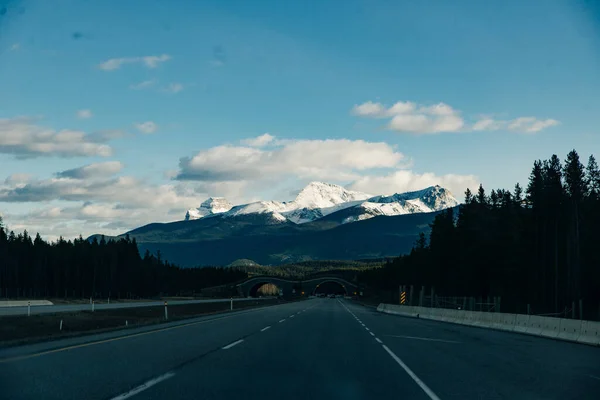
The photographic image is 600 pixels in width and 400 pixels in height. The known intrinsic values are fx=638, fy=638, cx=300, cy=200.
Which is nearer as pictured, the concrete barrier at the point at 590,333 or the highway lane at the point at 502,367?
the highway lane at the point at 502,367

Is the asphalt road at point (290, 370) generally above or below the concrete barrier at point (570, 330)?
above

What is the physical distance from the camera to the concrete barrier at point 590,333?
79.2 ft

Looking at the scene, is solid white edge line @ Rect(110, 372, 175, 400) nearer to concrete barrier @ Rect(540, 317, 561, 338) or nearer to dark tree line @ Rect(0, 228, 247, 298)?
concrete barrier @ Rect(540, 317, 561, 338)

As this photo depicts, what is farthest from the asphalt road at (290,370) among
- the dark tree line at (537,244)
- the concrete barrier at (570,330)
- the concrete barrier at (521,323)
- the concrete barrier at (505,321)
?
the dark tree line at (537,244)

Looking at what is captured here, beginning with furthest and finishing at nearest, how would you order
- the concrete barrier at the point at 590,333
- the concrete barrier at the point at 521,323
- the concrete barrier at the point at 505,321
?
the concrete barrier at the point at 505,321 < the concrete barrier at the point at 521,323 < the concrete barrier at the point at 590,333

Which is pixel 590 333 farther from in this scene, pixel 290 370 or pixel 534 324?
pixel 290 370

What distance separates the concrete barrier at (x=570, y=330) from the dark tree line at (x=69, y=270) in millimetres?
127750

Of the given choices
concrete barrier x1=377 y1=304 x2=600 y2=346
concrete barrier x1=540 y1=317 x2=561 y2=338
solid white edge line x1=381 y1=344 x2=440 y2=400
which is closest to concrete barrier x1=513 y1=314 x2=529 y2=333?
concrete barrier x1=377 y1=304 x2=600 y2=346

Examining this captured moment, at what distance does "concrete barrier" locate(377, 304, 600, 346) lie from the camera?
2505 centimetres

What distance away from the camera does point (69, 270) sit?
148250mm

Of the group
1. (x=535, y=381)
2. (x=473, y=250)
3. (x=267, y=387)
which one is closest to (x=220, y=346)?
(x=267, y=387)

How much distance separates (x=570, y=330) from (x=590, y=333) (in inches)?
75.2

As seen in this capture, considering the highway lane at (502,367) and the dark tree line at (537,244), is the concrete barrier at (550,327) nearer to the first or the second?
the highway lane at (502,367)

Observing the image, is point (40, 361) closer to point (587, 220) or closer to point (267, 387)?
point (267, 387)
